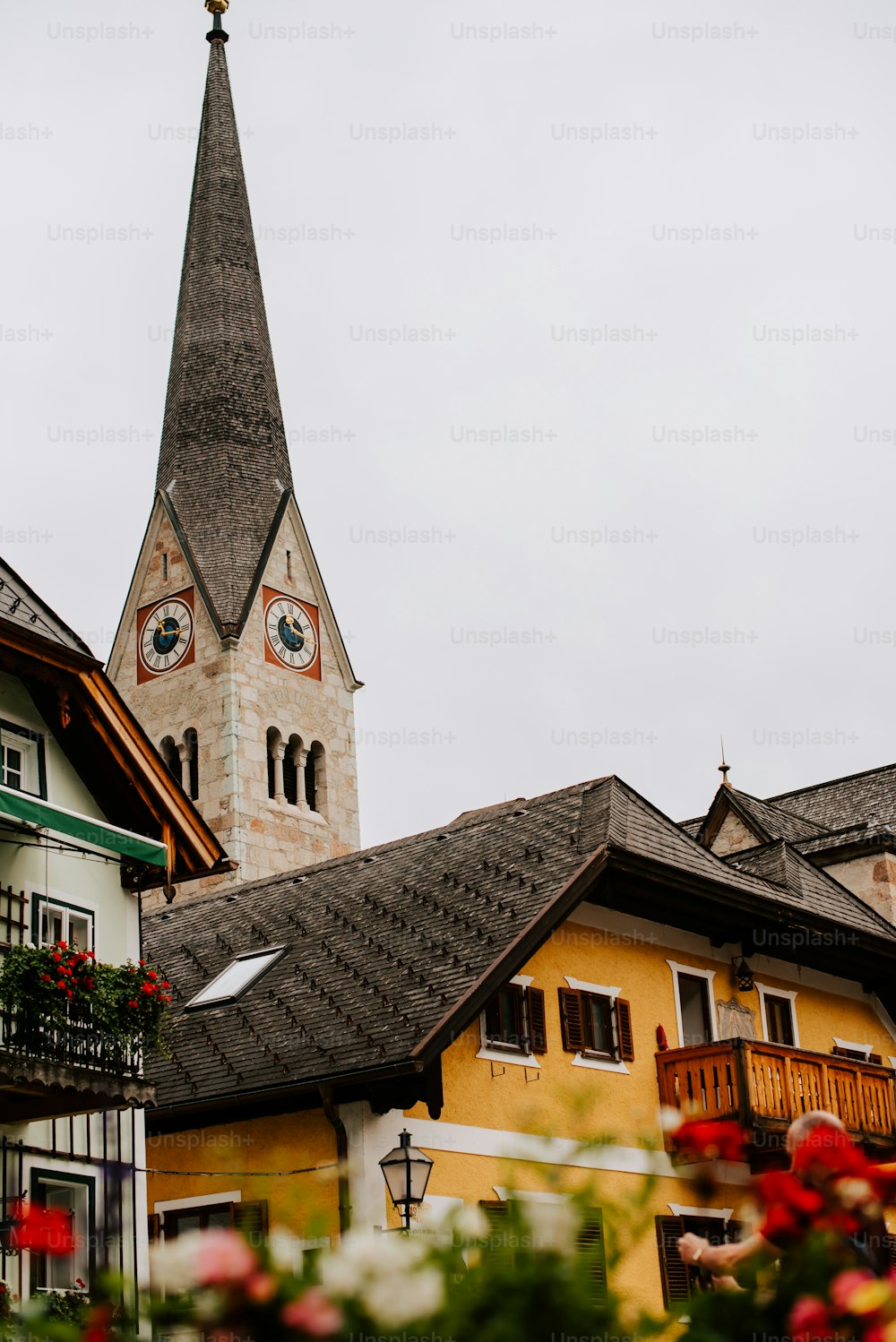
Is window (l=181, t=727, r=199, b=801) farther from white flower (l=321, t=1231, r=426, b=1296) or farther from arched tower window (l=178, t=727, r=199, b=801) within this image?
white flower (l=321, t=1231, r=426, b=1296)

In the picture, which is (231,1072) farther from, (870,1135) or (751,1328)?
(751,1328)

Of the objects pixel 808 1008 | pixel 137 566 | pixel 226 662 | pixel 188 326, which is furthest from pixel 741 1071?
pixel 188 326

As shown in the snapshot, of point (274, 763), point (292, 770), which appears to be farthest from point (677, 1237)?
point (292, 770)

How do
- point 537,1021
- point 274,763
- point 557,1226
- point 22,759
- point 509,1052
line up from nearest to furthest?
point 557,1226, point 22,759, point 509,1052, point 537,1021, point 274,763

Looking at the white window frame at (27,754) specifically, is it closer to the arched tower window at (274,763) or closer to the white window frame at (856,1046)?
the white window frame at (856,1046)

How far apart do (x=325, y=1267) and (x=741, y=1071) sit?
1589 cm

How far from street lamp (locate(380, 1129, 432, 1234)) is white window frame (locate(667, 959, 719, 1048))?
5.76 metres

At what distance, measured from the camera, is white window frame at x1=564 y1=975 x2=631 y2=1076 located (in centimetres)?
1923

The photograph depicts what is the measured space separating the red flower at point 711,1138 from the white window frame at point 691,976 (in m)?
16.5

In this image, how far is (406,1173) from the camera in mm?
15602

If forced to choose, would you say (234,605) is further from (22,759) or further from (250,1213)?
(250,1213)

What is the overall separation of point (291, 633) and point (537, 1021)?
44105 mm

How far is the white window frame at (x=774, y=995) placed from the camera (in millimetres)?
22172

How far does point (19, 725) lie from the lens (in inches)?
689
